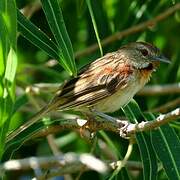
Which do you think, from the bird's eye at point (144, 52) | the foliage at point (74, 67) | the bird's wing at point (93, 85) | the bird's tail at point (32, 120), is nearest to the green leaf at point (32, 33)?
the foliage at point (74, 67)

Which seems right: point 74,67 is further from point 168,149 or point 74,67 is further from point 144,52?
point 144,52

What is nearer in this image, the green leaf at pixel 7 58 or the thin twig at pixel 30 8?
the green leaf at pixel 7 58

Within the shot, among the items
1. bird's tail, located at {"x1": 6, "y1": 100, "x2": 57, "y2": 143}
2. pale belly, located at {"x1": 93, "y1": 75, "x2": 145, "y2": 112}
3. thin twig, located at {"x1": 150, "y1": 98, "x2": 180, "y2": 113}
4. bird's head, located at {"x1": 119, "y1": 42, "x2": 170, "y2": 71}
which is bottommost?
thin twig, located at {"x1": 150, "y1": 98, "x2": 180, "y2": 113}

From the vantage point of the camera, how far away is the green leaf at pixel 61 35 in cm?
392

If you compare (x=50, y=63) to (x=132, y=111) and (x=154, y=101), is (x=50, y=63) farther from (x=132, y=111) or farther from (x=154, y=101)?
(x=132, y=111)

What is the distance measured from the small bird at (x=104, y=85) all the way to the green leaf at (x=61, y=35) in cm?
88

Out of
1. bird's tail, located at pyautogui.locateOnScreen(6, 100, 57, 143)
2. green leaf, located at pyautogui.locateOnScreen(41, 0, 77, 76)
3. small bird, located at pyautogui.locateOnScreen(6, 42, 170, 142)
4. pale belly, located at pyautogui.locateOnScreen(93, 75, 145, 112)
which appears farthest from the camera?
pale belly, located at pyautogui.locateOnScreen(93, 75, 145, 112)

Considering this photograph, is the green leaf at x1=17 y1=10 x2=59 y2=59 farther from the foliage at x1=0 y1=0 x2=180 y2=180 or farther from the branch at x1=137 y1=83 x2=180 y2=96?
the branch at x1=137 y1=83 x2=180 y2=96

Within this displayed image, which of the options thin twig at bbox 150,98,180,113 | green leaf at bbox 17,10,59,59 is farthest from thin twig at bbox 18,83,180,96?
green leaf at bbox 17,10,59,59

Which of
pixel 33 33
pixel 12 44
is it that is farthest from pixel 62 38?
pixel 12 44

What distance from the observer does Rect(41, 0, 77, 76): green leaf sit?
12.9ft

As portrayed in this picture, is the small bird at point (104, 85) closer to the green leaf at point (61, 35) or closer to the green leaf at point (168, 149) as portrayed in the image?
the green leaf at point (168, 149)

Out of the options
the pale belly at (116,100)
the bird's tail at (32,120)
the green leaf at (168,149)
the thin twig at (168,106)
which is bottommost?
the thin twig at (168,106)

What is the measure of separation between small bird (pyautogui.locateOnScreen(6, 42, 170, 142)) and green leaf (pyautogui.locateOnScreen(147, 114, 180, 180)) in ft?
1.97
